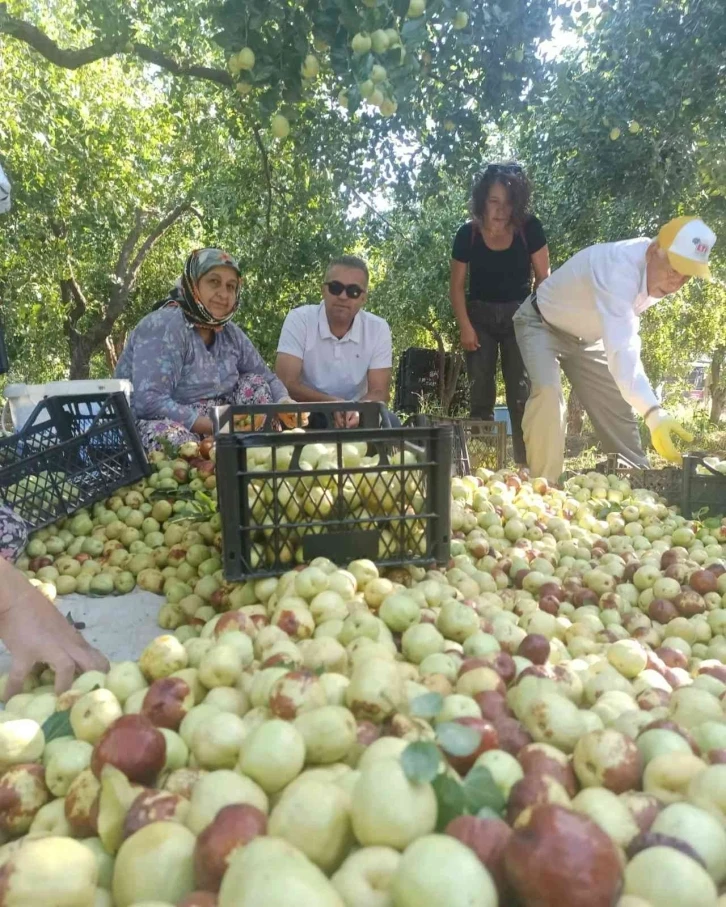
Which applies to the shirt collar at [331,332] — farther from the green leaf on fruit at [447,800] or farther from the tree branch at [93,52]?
the green leaf on fruit at [447,800]

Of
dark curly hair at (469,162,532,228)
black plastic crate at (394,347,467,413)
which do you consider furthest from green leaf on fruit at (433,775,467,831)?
black plastic crate at (394,347,467,413)

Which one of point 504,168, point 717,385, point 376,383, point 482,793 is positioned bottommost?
point 717,385

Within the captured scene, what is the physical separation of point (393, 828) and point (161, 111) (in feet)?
45.4

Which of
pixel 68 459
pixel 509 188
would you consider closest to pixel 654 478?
pixel 509 188

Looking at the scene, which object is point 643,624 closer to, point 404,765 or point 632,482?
point 404,765

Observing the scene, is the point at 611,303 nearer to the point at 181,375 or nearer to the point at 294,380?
the point at 294,380

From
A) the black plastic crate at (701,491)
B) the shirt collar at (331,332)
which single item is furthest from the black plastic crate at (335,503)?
the shirt collar at (331,332)

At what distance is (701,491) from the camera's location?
3.99 m

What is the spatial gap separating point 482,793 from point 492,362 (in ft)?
18.1

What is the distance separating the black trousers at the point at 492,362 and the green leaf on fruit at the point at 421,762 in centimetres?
537

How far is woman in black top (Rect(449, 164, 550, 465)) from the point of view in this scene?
5953mm

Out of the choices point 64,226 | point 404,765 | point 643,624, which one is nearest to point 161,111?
point 64,226

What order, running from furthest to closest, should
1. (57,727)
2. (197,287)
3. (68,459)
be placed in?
(197,287) → (68,459) → (57,727)

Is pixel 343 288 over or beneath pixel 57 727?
over
